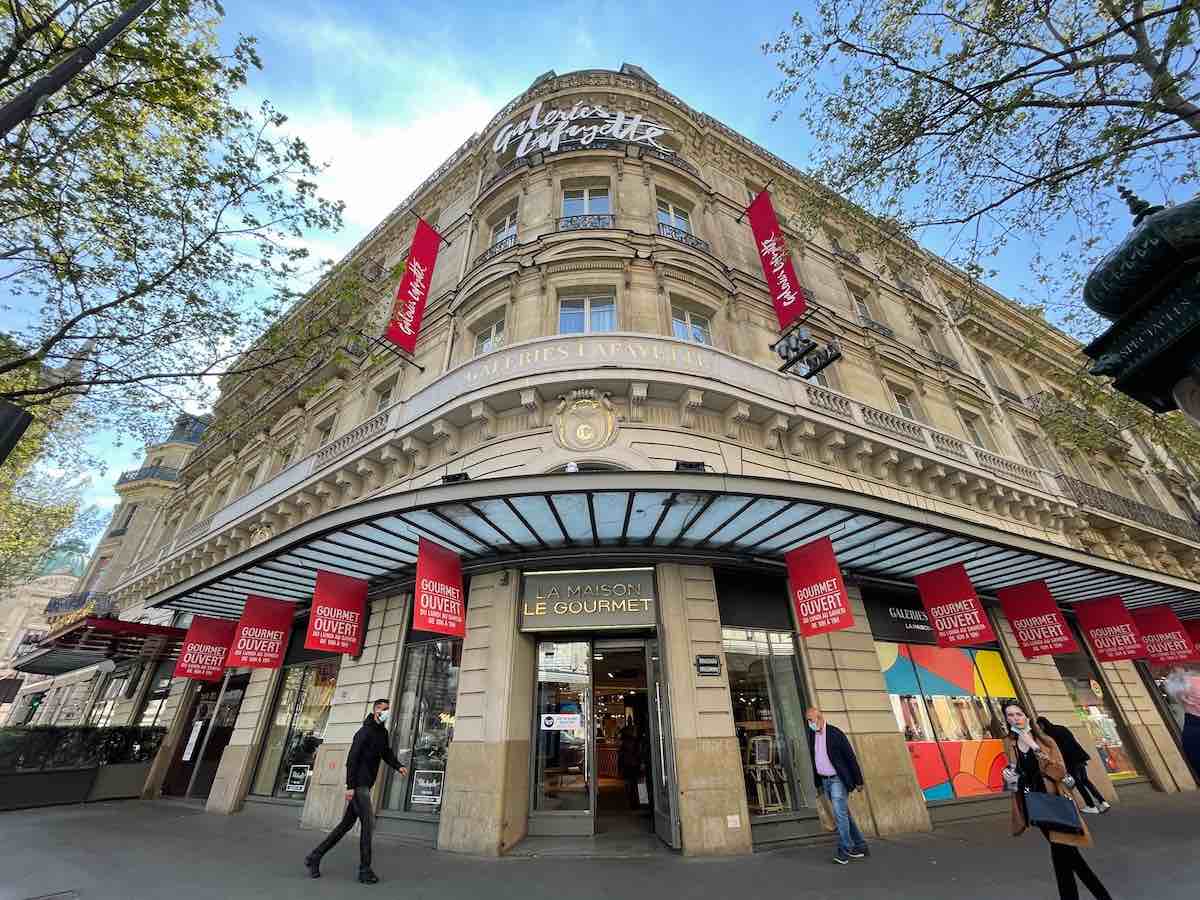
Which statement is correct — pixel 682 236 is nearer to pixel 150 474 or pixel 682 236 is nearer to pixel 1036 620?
pixel 1036 620

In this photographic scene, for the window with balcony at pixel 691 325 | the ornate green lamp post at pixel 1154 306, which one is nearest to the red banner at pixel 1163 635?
the window with balcony at pixel 691 325

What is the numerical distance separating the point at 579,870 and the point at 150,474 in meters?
37.2

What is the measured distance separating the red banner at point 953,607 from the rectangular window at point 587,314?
26.8ft

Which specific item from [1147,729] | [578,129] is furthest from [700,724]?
[578,129]

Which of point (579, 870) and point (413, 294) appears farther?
point (413, 294)

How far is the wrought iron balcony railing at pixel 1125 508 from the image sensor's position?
1596 centimetres

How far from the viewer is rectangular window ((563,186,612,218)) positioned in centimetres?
1335

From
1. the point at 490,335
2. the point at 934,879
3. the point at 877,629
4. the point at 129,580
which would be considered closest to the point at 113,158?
the point at 490,335

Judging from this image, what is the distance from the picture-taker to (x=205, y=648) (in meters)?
12.0

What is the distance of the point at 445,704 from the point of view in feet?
27.8

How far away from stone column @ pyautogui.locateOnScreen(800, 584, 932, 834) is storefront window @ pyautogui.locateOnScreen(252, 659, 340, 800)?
9583 millimetres

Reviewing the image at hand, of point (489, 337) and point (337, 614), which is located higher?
point (489, 337)

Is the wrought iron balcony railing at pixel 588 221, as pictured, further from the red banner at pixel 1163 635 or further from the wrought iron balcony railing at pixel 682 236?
the red banner at pixel 1163 635

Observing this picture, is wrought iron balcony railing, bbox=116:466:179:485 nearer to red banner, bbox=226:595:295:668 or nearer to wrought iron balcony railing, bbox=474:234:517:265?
red banner, bbox=226:595:295:668
